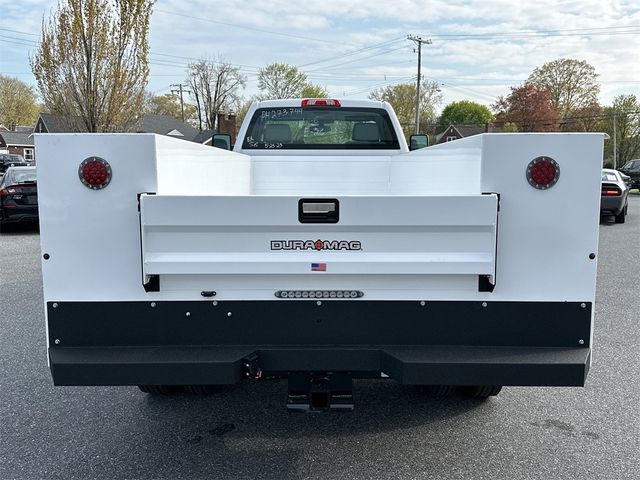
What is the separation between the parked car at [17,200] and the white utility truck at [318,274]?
40.5 ft

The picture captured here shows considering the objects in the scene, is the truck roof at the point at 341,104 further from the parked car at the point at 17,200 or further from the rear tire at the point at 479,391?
the parked car at the point at 17,200

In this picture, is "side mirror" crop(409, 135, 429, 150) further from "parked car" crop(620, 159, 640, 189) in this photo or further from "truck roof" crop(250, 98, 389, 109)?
"parked car" crop(620, 159, 640, 189)

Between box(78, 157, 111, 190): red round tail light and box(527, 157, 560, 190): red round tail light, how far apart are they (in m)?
2.02

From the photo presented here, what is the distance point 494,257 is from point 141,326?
5.76ft

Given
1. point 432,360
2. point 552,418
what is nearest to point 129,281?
point 432,360

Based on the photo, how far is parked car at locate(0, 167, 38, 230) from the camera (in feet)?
44.8

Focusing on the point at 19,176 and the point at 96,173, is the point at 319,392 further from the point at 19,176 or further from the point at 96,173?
the point at 19,176

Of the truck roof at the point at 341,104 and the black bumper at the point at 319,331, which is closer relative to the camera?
the black bumper at the point at 319,331

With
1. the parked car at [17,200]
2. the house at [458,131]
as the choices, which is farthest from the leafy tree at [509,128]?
the parked car at [17,200]

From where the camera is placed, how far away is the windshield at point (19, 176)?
1386cm

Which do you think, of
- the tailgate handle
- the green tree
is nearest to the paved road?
the tailgate handle

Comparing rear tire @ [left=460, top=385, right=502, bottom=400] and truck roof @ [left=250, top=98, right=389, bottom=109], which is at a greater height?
truck roof @ [left=250, top=98, right=389, bottom=109]

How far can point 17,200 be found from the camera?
13.8 metres

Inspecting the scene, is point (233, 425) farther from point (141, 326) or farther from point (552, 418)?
point (552, 418)
